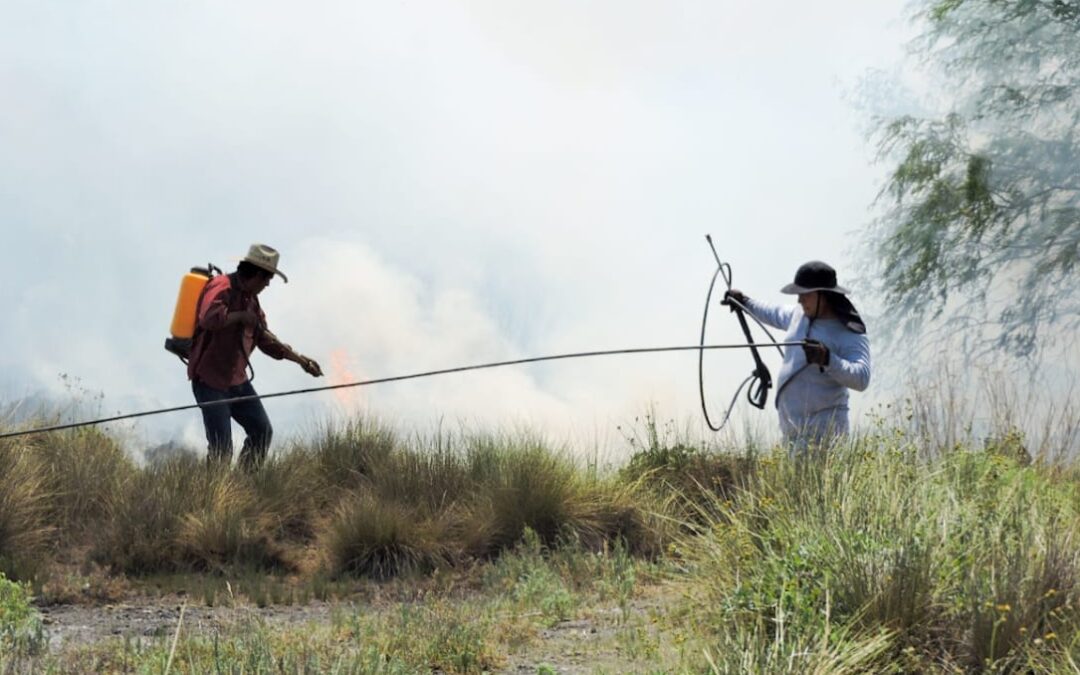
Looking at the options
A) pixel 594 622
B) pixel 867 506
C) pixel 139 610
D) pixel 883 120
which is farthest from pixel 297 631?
pixel 883 120

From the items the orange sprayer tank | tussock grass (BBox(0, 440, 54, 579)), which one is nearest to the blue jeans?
the orange sprayer tank

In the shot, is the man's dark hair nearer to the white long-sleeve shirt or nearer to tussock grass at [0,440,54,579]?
tussock grass at [0,440,54,579]

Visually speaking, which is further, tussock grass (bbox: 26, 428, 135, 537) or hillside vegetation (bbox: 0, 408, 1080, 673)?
tussock grass (bbox: 26, 428, 135, 537)

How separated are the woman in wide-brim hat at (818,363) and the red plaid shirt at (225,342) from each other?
14.5 ft

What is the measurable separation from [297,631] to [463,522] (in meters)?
3.41

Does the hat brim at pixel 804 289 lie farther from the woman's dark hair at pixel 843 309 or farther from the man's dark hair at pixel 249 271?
the man's dark hair at pixel 249 271

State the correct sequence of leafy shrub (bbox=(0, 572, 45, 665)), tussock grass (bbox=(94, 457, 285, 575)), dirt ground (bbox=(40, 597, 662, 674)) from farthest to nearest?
1. tussock grass (bbox=(94, 457, 285, 575))
2. dirt ground (bbox=(40, 597, 662, 674))
3. leafy shrub (bbox=(0, 572, 45, 665))

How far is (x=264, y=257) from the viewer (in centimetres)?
993

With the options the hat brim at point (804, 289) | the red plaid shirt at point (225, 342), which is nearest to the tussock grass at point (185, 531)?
the red plaid shirt at point (225, 342)

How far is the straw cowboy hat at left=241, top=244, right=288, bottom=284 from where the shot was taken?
9.88 metres

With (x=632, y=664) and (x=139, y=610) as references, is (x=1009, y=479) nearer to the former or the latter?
(x=632, y=664)

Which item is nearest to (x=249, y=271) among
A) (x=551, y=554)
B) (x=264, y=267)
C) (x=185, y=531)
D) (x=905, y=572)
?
(x=264, y=267)

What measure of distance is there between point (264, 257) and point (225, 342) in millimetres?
739

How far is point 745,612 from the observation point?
17.6ft
